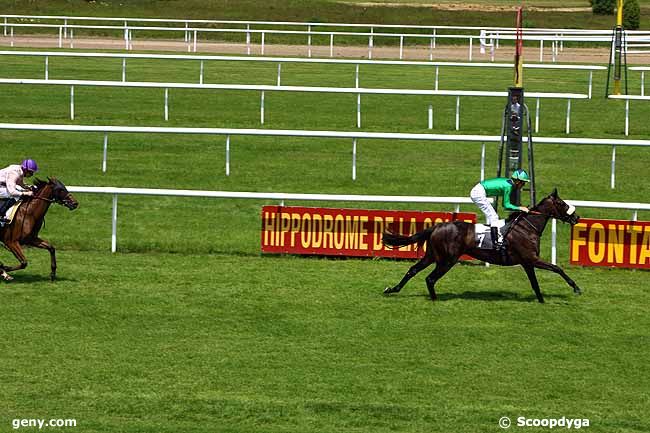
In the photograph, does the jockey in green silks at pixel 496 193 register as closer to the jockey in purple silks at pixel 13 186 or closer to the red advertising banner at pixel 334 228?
the red advertising banner at pixel 334 228

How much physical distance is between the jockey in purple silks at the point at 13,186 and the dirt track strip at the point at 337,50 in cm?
2201

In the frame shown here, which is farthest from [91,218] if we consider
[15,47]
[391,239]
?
[15,47]

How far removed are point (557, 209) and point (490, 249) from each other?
747 mm

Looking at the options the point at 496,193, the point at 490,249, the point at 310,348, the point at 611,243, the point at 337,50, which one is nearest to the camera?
the point at 310,348

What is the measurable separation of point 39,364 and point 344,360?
2231 mm

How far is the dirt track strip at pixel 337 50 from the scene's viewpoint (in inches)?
1371

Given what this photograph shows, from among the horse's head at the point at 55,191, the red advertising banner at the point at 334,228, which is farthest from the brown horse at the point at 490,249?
the horse's head at the point at 55,191

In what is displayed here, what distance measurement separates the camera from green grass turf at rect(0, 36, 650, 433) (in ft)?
28.0

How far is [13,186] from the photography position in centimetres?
1223

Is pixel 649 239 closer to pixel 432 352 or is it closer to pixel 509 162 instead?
pixel 509 162

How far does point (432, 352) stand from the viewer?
392 inches

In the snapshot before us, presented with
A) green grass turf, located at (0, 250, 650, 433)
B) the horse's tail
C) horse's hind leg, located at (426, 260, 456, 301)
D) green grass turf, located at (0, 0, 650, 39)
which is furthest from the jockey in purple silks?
green grass turf, located at (0, 0, 650, 39)

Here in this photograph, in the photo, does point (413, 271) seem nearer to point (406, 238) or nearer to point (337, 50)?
point (406, 238)

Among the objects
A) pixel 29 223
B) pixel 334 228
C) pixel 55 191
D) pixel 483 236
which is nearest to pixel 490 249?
pixel 483 236
